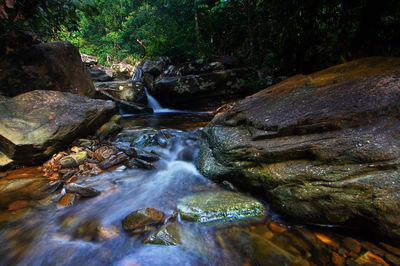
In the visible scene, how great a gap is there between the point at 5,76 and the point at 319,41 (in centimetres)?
812

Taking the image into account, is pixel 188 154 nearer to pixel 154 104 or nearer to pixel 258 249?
pixel 258 249

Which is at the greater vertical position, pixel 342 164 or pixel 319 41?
pixel 319 41

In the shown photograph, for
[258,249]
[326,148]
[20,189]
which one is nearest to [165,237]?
[258,249]

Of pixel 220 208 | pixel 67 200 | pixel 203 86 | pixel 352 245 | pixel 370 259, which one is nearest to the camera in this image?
pixel 370 259

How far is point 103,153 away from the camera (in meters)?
4.32

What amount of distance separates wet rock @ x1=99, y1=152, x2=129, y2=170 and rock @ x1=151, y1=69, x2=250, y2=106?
5.22m

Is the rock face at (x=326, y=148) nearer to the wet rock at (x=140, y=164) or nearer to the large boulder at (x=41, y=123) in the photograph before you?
the wet rock at (x=140, y=164)

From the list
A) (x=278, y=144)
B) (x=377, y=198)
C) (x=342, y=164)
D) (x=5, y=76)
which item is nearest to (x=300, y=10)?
(x=278, y=144)

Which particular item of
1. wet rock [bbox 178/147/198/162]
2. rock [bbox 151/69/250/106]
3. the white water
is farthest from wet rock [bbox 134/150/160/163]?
the white water

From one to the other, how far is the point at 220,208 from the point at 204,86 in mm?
7053

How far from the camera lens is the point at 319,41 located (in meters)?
5.84

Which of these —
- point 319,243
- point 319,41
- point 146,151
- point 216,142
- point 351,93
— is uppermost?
point 319,41

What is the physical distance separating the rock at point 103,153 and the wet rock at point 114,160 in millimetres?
140

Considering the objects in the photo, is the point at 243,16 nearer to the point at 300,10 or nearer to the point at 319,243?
the point at 300,10
